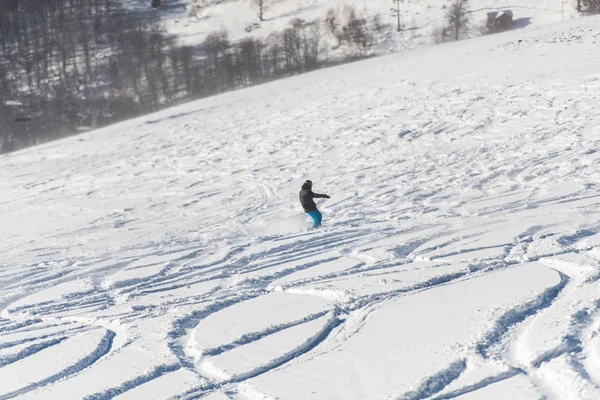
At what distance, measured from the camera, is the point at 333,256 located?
31.2 ft

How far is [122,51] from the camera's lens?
199 feet

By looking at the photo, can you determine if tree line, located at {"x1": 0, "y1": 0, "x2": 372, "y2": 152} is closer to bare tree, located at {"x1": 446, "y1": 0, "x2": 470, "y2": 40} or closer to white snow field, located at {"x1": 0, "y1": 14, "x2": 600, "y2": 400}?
bare tree, located at {"x1": 446, "y1": 0, "x2": 470, "y2": 40}

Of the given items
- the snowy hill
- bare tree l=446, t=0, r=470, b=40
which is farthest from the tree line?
bare tree l=446, t=0, r=470, b=40

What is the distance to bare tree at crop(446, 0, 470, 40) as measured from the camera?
1866 inches

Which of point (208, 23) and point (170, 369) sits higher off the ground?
point (208, 23)

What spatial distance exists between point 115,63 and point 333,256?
2074 inches

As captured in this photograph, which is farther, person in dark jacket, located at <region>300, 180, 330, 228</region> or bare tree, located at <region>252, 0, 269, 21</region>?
bare tree, located at <region>252, 0, 269, 21</region>

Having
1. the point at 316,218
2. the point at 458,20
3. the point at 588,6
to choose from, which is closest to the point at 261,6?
the point at 458,20

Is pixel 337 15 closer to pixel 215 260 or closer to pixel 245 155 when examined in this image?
pixel 245 155

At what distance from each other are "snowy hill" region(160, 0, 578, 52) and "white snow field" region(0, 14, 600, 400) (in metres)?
25.6

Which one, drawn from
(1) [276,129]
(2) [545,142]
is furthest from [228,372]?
(1) [276,129]

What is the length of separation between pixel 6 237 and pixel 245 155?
764 centimetres

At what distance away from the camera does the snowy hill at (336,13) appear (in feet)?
160

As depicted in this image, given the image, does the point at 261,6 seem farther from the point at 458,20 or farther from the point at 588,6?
the point at 588,6
